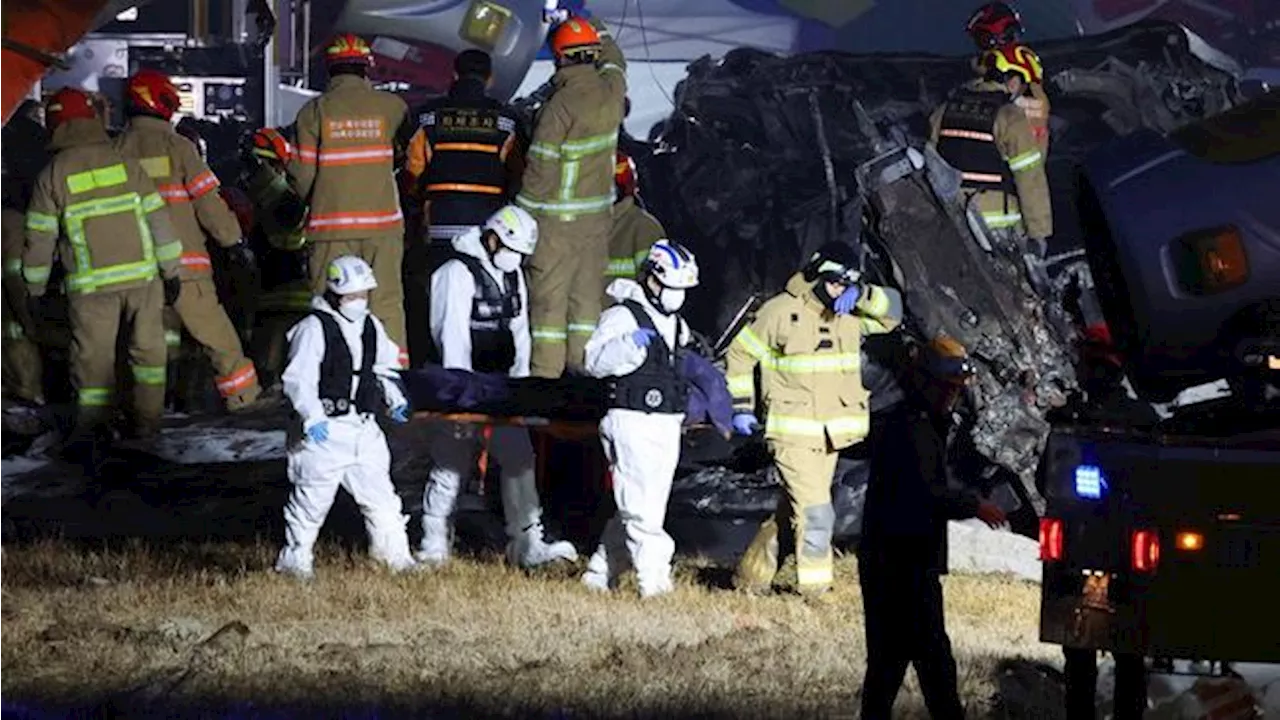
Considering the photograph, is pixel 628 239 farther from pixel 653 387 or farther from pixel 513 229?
pixel 653 387

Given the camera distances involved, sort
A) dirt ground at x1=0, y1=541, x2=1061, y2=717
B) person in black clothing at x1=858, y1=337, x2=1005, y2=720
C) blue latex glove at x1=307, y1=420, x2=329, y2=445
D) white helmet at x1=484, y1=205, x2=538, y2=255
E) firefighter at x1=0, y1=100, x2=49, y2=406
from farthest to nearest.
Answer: firefighter at x1=0, y1=100, x2=49, y2=406 < white helmet at x1=484, y1=205, x2=538, y2=255 < blue latex glove at x1=307, y1=420, x2=329, y2=445 < dirt ground at x1=0, y1=541, x2=1061, y2=717 < person in black clothing at x1=858, y1=337, x2=1005, y2=720

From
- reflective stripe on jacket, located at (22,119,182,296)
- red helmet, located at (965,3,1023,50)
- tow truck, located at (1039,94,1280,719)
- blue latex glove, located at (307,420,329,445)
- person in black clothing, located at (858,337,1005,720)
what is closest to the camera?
tow truck, located at (1039,94,1280,719)

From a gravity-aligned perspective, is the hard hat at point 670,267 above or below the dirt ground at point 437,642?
above

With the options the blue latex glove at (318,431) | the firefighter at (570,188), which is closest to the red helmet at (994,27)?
the firefighter at (570,188)

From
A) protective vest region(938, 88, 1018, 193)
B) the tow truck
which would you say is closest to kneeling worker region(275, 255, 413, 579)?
protective vest region(938, 88, 1018, 193)

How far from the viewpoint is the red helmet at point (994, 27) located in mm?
13484

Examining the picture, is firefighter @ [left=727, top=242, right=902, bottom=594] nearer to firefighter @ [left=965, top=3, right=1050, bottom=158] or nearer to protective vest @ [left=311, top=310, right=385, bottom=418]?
protective vest @ [left=311, top=310, right=385, bottom=418]

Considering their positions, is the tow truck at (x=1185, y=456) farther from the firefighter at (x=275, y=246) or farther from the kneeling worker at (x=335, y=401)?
the firefighter at (x=275, y=246)

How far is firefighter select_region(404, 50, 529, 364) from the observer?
39.3 ft

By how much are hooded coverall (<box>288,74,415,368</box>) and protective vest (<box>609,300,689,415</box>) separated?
2.30 metres

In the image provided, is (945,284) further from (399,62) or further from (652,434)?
(399,62)

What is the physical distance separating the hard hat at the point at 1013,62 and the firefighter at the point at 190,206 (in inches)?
152

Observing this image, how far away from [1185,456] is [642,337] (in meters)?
4.05

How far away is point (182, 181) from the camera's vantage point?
521 inches
